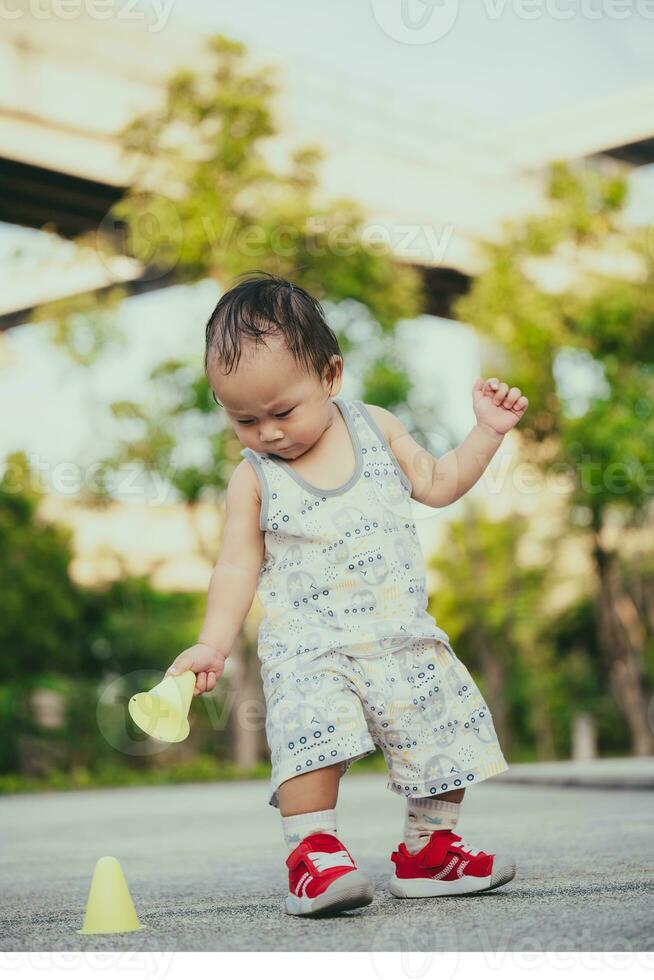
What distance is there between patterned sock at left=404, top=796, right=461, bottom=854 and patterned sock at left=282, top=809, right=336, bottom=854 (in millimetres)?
311

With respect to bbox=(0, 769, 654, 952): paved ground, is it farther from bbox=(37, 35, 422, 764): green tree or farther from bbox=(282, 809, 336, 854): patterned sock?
bbox=(37, 35, 422, 764): green tree

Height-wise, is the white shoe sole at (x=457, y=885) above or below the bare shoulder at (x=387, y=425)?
below

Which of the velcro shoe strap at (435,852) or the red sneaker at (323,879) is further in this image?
the velcro shoe strap at (435,852)

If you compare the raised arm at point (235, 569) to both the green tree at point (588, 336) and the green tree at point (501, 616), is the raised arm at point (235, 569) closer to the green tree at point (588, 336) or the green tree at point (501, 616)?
the green tree at point (588, 336)

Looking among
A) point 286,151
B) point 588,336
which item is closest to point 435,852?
point 286,151

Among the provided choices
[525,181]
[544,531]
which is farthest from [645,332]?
[544,531]

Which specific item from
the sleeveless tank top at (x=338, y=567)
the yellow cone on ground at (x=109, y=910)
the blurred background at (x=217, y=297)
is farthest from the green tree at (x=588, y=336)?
the yellow cone on ground at (x=109, y=910)

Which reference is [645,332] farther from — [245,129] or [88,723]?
[88,723]

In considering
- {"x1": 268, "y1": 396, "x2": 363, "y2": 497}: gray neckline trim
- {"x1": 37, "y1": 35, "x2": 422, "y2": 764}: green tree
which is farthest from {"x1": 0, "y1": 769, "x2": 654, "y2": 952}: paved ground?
{"x1": 37, "y1": 35, "x2": 422, "y2": 764}: green tree

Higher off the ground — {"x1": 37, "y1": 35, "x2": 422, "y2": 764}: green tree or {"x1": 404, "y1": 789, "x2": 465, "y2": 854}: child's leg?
{"x1": 37, "y1": 35, "x2": 422, "y2": 764}: green tree

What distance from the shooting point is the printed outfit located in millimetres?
2795

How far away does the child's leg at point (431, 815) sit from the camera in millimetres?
2967

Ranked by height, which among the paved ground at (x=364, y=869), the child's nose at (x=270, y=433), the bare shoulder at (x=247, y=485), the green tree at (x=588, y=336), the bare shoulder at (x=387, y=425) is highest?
the green tree at (x=588, y=336)

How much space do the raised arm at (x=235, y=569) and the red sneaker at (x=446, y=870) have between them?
584 mm
